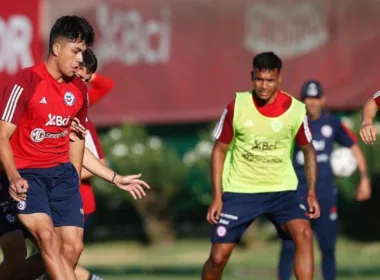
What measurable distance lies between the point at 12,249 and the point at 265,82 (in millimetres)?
2668

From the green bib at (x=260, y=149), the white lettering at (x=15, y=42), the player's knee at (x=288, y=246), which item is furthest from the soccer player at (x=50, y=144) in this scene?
the white lettering at (x=15, y=42)

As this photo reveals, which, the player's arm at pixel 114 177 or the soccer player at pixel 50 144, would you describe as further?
the player's arm at pixel 114 177

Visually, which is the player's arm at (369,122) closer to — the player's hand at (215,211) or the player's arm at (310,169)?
the player's arm at (310,169)

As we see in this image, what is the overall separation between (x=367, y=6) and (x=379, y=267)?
3.87m

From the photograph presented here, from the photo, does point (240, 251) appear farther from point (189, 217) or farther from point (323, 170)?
point (323, 170)

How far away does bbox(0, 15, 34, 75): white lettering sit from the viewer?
17828mm

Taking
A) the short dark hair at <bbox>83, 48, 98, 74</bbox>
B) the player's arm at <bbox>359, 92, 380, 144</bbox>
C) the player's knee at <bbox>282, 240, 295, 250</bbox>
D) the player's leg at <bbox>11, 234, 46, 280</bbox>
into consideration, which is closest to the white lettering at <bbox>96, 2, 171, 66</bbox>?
the player's knee at <bbox>282, 240, 295, 250</bbox>

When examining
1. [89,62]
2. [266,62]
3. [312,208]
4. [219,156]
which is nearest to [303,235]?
[312,208]

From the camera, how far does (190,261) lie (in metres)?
17.1

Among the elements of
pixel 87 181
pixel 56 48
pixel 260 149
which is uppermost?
pixel 56 48

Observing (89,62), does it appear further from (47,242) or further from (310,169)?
(310,169)

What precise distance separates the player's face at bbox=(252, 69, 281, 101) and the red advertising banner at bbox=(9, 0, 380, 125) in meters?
6.56

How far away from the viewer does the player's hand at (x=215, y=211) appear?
10.9 m

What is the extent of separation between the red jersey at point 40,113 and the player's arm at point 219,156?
5.80 feet
